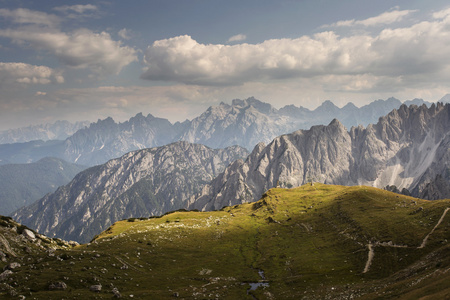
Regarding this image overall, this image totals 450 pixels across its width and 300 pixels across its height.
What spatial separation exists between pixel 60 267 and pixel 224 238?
276 feet

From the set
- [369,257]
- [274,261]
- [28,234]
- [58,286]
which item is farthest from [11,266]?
[369,257]

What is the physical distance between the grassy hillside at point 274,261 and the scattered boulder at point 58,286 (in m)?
1.42

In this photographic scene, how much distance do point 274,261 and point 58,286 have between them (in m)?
74.3

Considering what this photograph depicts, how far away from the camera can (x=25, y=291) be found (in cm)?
5156

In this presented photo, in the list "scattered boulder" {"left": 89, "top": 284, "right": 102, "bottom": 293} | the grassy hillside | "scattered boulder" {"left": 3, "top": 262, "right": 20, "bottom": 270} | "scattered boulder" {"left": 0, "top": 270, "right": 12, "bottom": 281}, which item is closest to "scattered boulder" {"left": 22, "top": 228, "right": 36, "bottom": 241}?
the grassy hillside

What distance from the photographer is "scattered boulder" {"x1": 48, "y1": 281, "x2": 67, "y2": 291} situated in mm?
55356

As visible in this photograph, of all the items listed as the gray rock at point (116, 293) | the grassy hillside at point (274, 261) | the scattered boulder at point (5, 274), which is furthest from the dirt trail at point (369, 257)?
the scattered boulder at point (5, 274)

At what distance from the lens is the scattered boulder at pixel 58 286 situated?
5536 centimetres

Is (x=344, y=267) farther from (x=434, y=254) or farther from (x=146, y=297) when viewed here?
(x=146, y=297)

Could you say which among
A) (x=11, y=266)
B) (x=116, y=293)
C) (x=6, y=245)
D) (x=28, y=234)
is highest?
(x=11, y=266)

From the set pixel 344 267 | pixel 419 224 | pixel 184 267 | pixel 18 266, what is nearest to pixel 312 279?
pixel 344 267

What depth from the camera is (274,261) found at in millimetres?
107000

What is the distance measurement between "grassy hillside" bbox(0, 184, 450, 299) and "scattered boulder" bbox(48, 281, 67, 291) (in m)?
1.42

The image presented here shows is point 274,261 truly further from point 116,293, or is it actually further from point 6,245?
point 6,245
